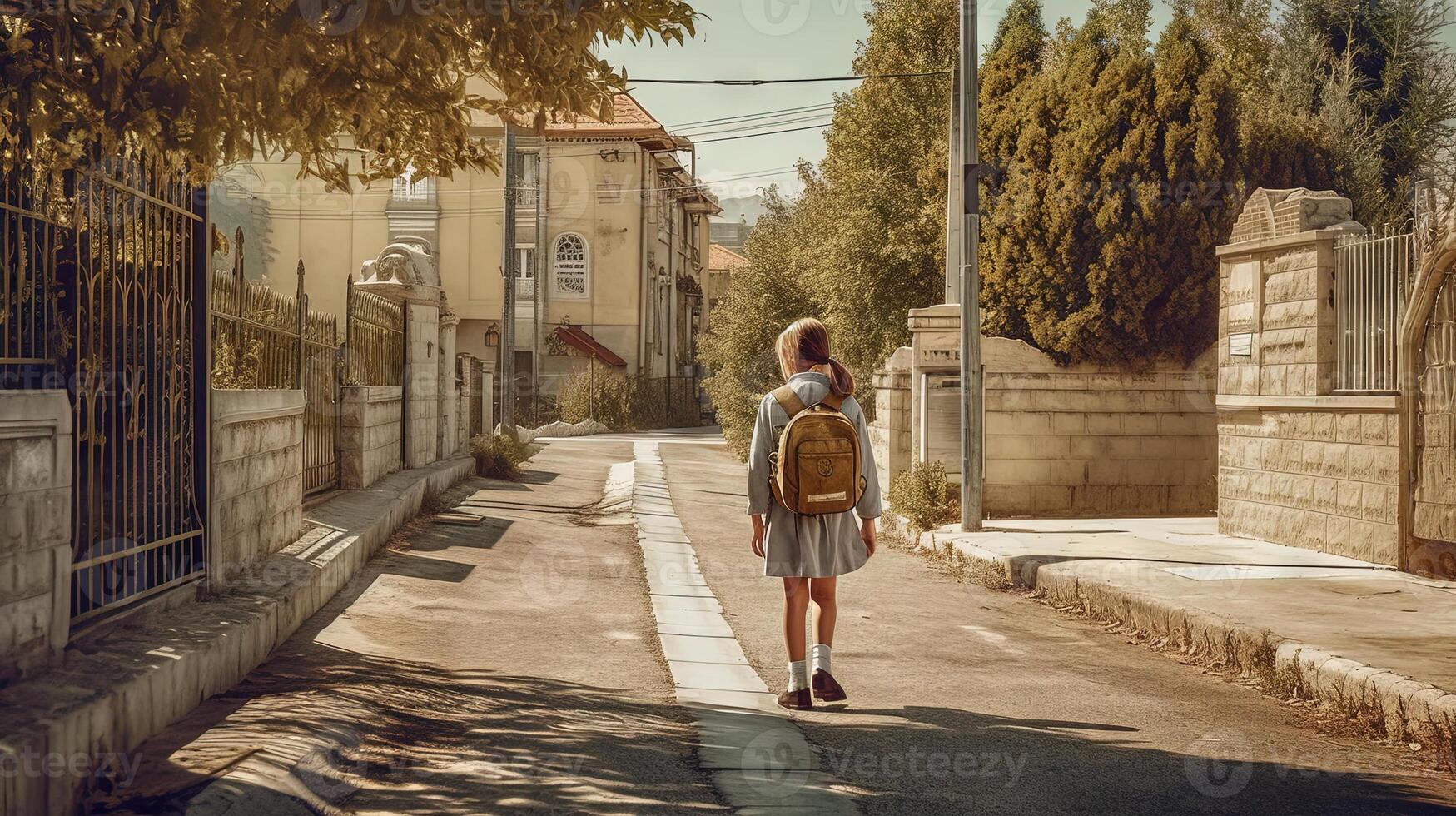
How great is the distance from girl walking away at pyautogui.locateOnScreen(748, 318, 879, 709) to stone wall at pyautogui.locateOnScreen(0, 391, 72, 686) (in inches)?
113

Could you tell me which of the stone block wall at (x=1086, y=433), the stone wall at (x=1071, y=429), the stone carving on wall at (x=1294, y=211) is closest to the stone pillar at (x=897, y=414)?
the stone wall at (x=1071, y=429)

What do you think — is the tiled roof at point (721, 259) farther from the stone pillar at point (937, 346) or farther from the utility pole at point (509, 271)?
the stone pillar at point (937, 346)

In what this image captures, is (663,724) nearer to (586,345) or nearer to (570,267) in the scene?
(586,345)

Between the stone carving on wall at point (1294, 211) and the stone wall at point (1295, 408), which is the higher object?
→ the stone carving on wall at point (1294, 211)

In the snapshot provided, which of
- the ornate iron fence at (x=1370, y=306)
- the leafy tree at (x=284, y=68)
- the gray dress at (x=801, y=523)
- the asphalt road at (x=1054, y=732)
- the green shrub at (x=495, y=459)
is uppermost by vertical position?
the leafy tree at (x=284, y=68)

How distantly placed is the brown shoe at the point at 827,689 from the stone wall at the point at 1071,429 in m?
8.81

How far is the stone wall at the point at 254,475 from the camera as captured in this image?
7027 mm

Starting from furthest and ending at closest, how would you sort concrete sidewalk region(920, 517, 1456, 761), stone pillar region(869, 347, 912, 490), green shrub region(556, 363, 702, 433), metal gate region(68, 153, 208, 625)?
green shrub region(556, 363, 702, 433) → stone pillar region(869, 347, 912, 490) → concrete sidewalk region(920, 517, 1456, 761) → metal gate region(68, 153, 208, 625)

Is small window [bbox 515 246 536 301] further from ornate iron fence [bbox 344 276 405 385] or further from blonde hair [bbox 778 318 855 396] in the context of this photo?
blonde hair [bbox 778 318 855 396]

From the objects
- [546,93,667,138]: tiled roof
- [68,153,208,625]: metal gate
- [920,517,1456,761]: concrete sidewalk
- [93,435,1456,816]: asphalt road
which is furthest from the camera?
[546,93,667,138]: tiled roof

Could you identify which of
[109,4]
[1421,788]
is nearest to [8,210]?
[109,4]

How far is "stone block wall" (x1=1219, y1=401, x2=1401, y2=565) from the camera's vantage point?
9.96 meters
